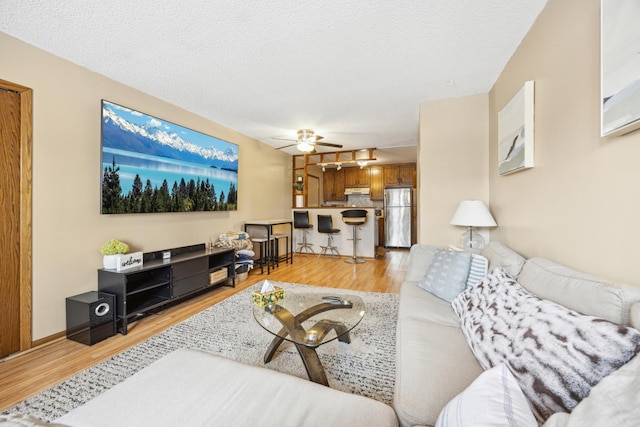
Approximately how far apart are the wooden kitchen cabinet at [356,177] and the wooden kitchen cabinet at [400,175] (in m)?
0.57

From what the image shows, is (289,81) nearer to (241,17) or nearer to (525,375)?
(241,17)

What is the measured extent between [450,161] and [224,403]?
326 centimetres

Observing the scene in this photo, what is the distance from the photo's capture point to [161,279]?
279cm

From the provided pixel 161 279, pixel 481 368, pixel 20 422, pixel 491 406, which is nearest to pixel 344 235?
pixel 161 279

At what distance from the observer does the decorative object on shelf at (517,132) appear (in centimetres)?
181

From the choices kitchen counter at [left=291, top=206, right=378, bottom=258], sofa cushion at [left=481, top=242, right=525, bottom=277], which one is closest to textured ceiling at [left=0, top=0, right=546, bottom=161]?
sofa cushion at [left=481, top=242, right=525, bottom=277]

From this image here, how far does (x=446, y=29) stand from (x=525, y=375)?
2.19 m

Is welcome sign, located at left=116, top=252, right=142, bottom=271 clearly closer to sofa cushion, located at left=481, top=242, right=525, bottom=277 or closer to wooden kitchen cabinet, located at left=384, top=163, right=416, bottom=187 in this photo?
sofa cushion, located at left=481, top=242, right=525, bottom=277

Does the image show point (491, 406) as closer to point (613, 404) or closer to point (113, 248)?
point (613, 404)

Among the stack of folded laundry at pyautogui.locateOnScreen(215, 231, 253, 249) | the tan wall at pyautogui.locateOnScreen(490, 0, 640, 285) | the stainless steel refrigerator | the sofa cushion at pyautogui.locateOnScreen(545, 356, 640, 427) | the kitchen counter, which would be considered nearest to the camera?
the sofa cushion at pyautogui.locateOnScreen(545, 356, 640, 427)

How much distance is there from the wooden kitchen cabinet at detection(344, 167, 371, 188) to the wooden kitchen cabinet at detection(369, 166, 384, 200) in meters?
0.13

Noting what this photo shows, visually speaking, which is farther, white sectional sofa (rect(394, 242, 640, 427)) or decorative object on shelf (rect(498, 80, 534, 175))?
decorative object on shelf (rect(498, 80, 534, 175))

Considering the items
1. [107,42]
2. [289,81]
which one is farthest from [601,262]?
[107,42]

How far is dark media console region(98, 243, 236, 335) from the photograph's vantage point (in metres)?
2.34
